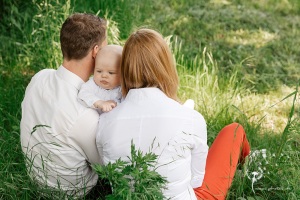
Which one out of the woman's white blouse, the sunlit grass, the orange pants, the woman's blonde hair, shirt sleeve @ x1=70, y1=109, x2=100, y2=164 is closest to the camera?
the woman's white blouse

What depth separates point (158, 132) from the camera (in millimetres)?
2670

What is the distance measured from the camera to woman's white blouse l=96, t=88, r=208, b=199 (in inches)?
105

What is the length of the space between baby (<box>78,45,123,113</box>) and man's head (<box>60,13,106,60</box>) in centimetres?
9

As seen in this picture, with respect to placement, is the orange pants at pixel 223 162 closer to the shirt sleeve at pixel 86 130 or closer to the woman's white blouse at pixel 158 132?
the woman's white blouse at pixel 158 132

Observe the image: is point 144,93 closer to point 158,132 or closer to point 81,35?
point 158,132

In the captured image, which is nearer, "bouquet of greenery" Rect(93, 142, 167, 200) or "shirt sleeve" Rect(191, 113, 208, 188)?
"bouquet of greenery" Rect(93, 142, 167, 200)

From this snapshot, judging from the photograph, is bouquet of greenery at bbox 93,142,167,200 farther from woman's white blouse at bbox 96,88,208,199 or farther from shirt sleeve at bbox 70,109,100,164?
shirt sleeve at bbox 70,109,100,164

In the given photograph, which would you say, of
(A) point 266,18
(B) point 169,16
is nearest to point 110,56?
(B) point 169,16

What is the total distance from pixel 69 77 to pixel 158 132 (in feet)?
2.18

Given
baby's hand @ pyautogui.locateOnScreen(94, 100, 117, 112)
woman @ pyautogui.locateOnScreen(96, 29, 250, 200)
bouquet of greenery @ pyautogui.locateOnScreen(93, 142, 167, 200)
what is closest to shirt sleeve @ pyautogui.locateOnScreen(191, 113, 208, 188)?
woman @ pyautogui.locateOnScreen(96, 29, 250, 200)

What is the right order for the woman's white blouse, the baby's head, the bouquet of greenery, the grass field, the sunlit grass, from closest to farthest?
1. the bouquet of greenery
2. the woman's white blouse
3. the baby's head
4. the grass field
5. the sunlit grass

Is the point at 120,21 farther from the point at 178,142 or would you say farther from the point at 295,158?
the point at 178,142

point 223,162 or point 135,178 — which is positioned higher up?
point 135,178

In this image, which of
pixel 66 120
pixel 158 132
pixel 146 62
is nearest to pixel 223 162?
pixel 158 132
